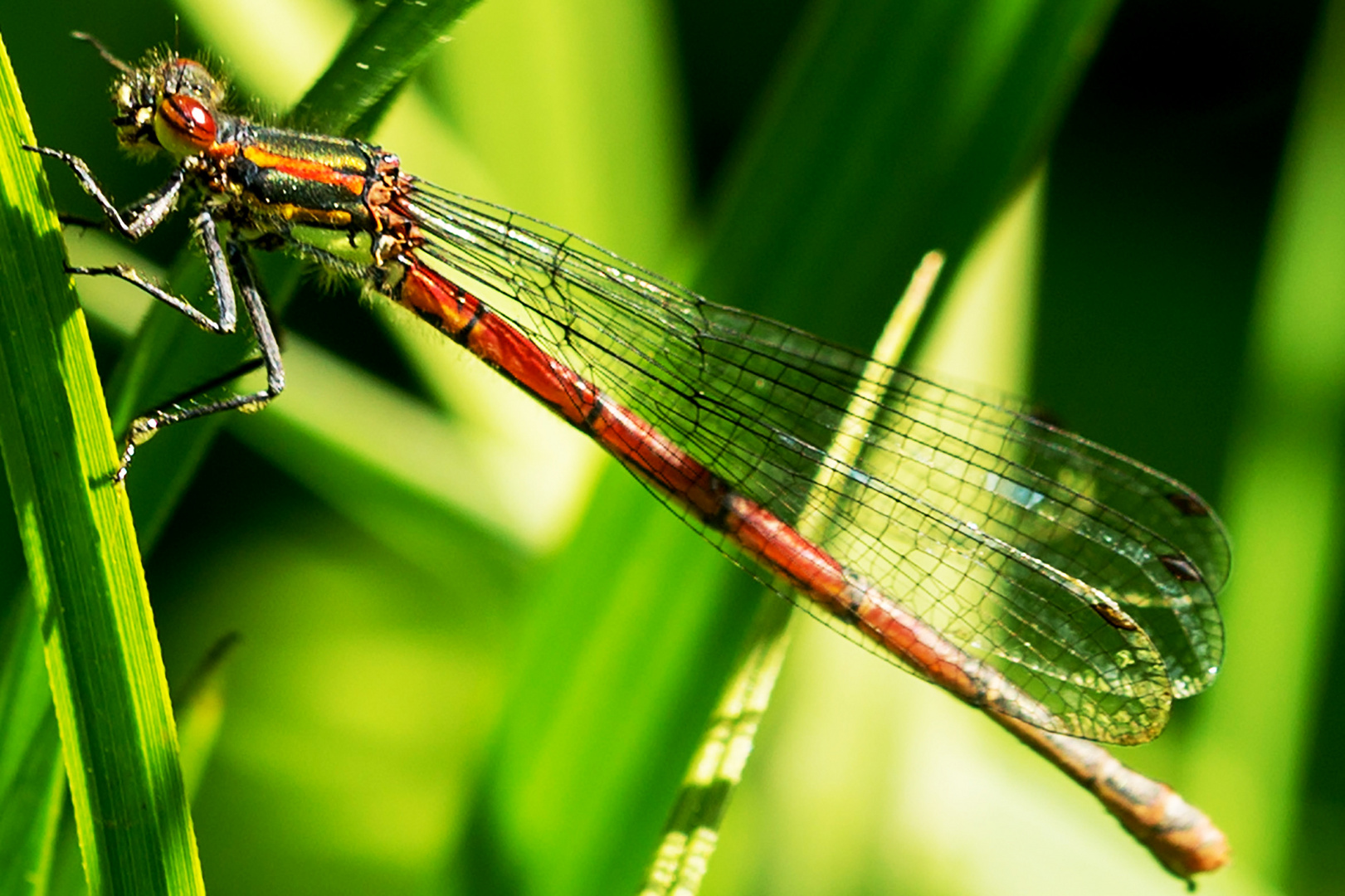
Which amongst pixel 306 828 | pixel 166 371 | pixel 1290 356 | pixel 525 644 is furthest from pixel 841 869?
pixel 1290 356

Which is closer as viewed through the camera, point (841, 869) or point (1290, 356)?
point (841, 869)

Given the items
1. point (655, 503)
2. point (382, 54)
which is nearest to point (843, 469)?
point (655, 503)

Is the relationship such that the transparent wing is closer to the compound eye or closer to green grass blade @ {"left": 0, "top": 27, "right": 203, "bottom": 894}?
the compound eye

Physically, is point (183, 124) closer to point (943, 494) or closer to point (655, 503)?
point (655, 503)

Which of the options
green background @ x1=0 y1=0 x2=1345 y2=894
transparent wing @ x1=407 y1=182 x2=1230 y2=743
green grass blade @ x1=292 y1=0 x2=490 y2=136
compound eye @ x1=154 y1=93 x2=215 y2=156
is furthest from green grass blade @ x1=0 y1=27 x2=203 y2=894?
transparent wing @ x1=407 y1=182 x2=1230 y2=743

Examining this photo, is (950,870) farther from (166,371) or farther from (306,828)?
(166,371)
